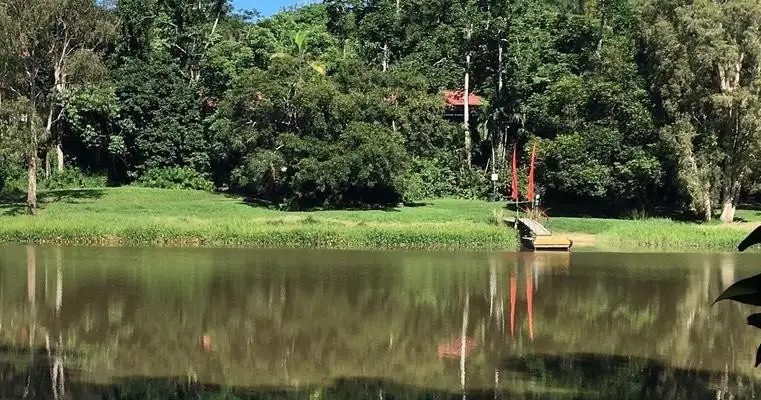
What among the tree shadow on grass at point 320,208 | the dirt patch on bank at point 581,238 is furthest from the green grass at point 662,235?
the tree shadow on grass at point 320,208

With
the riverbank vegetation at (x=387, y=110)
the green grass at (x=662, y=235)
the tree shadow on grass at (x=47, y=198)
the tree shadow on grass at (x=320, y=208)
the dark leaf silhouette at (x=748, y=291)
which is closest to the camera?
the dark leaf silhouette at (x=748, y=291)

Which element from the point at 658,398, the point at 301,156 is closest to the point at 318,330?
the point at 658,398

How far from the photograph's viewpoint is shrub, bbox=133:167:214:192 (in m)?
53.0

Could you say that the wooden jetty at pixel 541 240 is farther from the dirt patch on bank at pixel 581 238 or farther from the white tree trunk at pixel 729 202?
the white tree trunk at pixel 729 202

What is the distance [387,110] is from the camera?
47.2m

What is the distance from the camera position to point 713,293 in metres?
21.9

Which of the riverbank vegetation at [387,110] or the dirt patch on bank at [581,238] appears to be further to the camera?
the riverbank vegetation at [387,110]

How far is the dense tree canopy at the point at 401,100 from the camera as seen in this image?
43.2 metres

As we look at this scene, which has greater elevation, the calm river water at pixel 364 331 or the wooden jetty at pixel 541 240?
the wooden jetty at pixel 541 240

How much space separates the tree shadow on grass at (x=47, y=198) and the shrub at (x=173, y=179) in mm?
4195

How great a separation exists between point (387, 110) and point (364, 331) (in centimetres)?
3219

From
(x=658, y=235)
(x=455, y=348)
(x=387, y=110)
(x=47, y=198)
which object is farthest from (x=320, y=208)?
(x=455, y=348)

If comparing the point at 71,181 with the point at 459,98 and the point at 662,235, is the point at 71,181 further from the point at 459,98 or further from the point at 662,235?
the point at 662,235

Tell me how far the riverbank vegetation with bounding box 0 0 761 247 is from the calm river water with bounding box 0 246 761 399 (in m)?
8.84
